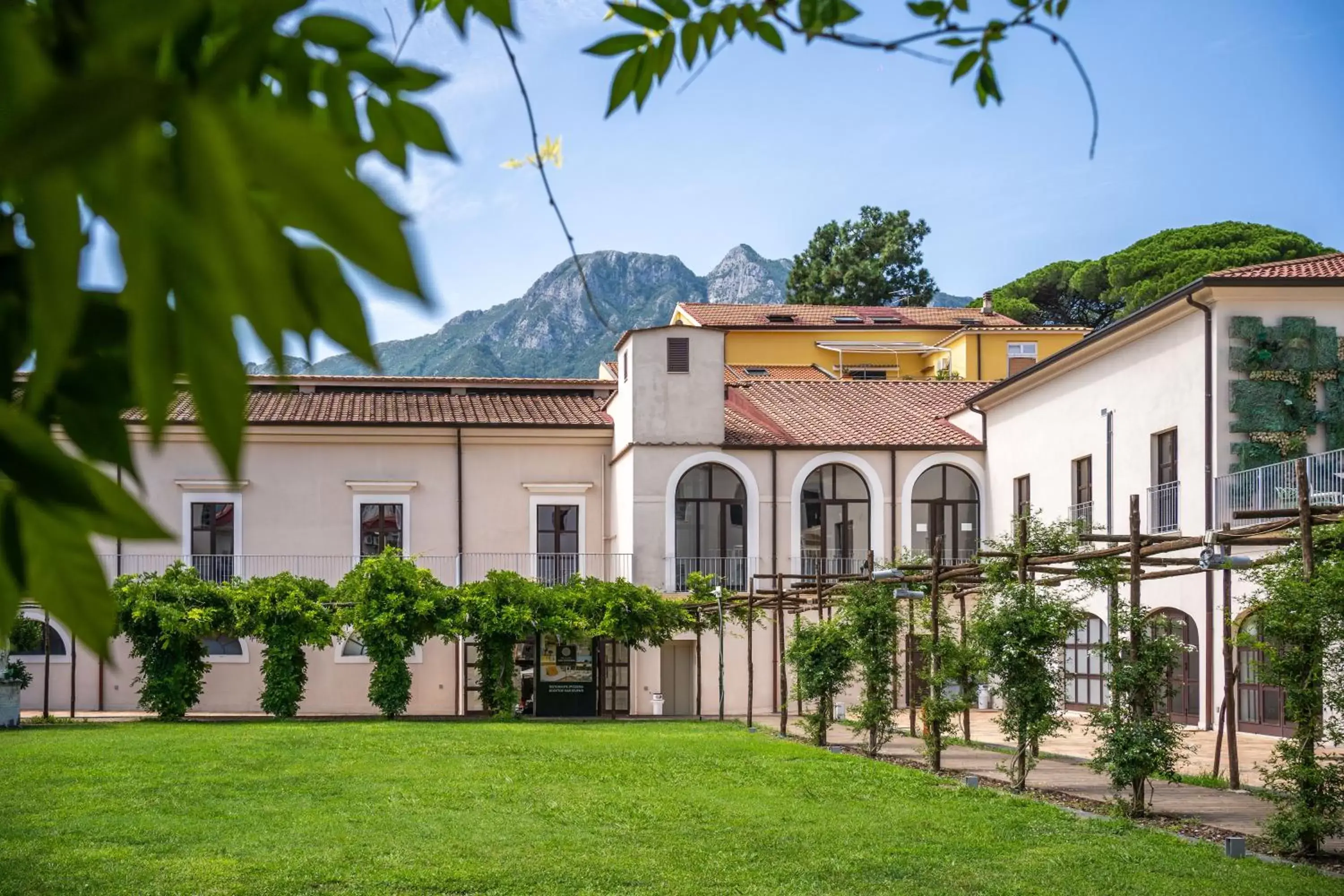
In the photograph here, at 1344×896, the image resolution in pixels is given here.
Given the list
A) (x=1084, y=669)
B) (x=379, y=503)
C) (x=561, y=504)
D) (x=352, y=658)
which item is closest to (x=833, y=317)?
(x=561, y=504)

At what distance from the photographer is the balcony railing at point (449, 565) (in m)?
31.0

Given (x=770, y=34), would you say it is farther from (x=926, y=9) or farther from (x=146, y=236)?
(x=146, y=236)

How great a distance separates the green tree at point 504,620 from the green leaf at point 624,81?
87.7 feet

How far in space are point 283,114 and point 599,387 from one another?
36.0 metres

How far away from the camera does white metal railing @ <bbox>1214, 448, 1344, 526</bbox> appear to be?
A: 21453 mm

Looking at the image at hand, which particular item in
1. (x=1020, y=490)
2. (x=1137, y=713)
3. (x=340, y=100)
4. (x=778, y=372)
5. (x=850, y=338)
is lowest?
(x=1137, y=713)

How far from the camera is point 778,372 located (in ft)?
169

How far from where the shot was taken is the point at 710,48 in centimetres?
194

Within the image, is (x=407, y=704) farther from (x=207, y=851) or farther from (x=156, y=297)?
(x=156, y=297)

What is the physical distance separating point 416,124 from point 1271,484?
23337 millimetres

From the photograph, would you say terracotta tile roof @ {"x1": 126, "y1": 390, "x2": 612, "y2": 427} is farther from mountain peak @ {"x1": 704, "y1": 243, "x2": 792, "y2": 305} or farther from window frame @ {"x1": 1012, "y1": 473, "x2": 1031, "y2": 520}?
mountain peak @ {"x1": 704, "y1": 243, "x2": 792, "y2": 305}

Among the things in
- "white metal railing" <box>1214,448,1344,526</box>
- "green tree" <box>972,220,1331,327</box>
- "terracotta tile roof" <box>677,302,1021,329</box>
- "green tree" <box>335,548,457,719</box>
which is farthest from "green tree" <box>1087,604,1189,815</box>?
"green tree" <box>972,220,1331,327</box>

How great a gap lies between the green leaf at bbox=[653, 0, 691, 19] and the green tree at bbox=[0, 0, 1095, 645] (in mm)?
1182

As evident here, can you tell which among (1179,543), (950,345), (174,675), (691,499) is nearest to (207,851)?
(1179,543)
